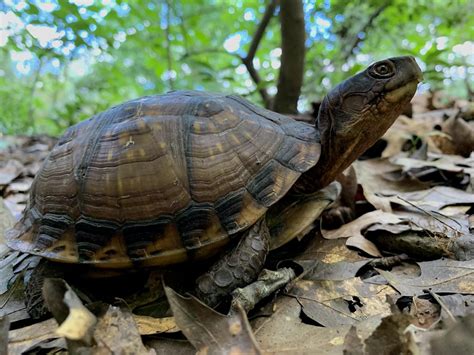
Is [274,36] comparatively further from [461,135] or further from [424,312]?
[424,312]

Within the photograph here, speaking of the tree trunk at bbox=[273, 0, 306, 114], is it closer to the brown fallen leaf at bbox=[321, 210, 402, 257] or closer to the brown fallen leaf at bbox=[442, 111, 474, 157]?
the brown fallen leaf at bbox=[442, 111, 474, 157]

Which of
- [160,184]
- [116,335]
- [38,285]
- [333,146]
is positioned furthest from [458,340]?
[38,285]

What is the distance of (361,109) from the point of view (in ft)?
6.53

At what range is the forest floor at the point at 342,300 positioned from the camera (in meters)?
1.22

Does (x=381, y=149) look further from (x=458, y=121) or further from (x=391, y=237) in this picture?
(x=391, y=237)

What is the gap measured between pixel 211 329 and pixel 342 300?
0.62 metres

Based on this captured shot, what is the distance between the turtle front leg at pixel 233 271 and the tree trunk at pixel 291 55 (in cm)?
259

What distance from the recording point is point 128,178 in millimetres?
1845

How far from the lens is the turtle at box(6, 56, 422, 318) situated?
179 centimetres

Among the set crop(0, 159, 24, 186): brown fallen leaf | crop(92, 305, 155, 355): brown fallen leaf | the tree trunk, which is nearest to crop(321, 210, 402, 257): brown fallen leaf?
crop(92, 305, 155, 355): brown fallen leaf

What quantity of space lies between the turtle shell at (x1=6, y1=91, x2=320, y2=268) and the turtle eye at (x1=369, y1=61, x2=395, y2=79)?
0.48m

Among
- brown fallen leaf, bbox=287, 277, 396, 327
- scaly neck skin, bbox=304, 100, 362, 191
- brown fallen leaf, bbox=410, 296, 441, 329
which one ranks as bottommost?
brown fallen leaf, bbox=287, 277, 396, 327

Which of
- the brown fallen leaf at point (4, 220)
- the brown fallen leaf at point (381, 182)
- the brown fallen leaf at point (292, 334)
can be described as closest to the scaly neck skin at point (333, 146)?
the brown fallen leaf at point (381, 182)

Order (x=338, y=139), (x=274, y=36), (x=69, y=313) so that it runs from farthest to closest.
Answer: (x=274, y=36) < (x=338, y=139) < (x=69, y=313)
